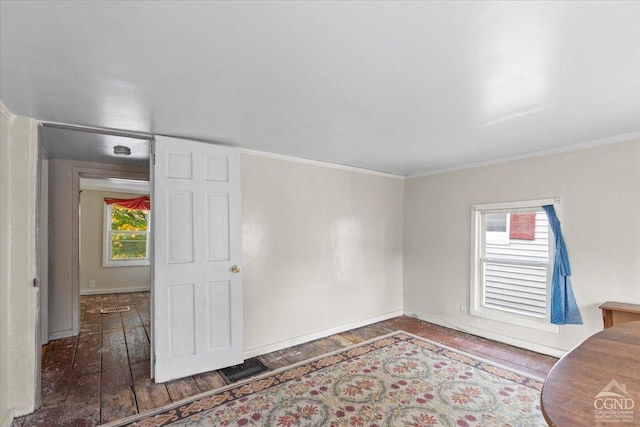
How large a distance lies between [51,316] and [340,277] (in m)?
3.61

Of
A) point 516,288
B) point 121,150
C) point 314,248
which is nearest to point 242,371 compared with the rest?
point 314,248

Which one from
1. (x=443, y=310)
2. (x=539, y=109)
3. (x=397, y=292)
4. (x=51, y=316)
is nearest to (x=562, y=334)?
(x=443, y=310)

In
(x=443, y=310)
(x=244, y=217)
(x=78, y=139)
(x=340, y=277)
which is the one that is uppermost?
(x=78, y=139)

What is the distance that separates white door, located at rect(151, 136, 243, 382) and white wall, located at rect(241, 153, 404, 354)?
27cm

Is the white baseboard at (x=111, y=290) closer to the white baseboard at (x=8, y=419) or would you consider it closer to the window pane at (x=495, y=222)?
the white baseboard at (x=8, y=419)

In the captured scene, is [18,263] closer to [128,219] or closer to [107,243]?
[107,243]

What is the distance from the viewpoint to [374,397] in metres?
2.52

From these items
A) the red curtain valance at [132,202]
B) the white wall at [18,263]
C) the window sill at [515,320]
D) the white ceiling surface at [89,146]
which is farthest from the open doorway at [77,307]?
the window sill at [515,320]

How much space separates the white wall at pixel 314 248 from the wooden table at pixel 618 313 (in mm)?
2459

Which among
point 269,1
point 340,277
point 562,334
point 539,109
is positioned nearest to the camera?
point 269,1

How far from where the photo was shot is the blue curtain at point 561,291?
3.10 m

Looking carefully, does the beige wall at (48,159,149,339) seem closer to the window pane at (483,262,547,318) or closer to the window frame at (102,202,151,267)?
the window frame at (102,202,151,267)

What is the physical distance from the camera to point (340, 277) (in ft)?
13.8

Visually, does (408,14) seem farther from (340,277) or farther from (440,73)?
(340,277)
